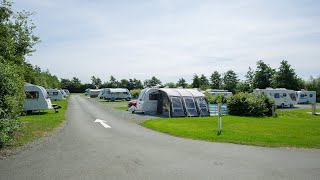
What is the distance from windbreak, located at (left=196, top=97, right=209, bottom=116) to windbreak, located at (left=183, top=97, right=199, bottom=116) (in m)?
0.46

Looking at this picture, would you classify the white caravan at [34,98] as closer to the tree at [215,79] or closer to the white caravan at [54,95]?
the white caravan at [54,95]

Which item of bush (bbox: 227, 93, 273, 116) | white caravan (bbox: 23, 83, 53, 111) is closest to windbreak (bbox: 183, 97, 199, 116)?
bush (bbox: 227, 93, 273, 116)

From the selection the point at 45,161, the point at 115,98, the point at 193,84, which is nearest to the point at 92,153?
the point at 45,161

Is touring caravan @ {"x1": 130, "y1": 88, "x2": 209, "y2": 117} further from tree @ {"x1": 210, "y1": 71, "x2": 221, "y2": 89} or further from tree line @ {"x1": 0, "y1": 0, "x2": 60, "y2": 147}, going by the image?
tree @ {"x1": 210, "y1": 71, "x2": 221, "y2": 89}

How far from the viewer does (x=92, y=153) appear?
10047 millimetres

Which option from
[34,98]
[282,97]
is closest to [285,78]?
[282,97]

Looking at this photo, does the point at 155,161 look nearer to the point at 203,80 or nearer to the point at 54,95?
the point at 54,95

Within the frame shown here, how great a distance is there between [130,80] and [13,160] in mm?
97048

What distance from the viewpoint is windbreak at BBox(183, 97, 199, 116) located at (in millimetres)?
25812

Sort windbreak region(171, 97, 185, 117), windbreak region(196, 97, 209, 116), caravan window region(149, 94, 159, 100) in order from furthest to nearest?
caravan window region(149, 94, 159, 100)
windbreak region(196, 97, 209, 116)
windbreak region(171, 97, 185, 117)

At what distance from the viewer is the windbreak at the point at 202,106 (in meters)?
26.4

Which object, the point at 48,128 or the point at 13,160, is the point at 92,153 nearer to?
the point at 13,160

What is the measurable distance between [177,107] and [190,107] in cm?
115

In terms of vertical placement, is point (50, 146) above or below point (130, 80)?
below
